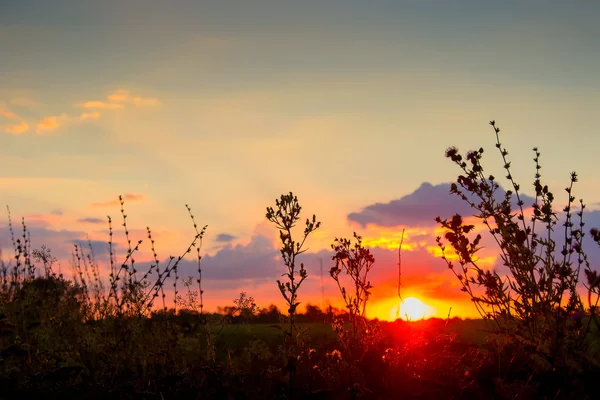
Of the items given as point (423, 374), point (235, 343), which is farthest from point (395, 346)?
point (235, 343)

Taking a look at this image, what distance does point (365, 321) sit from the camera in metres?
5.49

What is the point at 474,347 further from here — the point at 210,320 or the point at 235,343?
the point at 235,343

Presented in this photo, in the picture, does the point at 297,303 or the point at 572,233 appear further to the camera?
the point at 572,233

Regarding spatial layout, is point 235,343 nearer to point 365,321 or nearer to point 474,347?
point 365,321

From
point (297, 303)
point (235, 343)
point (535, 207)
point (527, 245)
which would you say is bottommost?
point (235, 343)

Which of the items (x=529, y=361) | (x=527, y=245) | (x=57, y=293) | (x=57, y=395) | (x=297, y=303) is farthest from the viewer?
(x=57, y=293)

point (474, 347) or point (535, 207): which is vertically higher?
point (535, 207)

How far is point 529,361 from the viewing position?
4.05 metres

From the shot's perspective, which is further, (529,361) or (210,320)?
(210,320)

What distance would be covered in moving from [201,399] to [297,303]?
37.4 inches

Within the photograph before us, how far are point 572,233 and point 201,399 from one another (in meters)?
4.01

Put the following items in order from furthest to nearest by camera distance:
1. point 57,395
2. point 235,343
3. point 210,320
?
point 235,343 → point 210,320 → point 57,395

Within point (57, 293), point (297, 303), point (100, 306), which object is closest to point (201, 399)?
point (297, 303)

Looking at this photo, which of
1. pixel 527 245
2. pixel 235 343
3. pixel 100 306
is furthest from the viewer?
pixel 235 343
